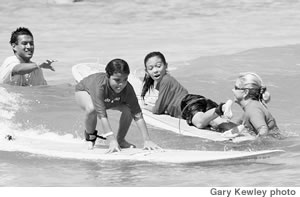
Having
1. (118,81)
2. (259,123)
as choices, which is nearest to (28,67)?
(118,81)

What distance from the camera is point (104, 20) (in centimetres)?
1873

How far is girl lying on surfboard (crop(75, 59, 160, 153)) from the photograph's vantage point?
739 cm

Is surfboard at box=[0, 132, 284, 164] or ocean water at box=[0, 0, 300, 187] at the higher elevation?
ocean water at box=[0, 0, 300, 187]

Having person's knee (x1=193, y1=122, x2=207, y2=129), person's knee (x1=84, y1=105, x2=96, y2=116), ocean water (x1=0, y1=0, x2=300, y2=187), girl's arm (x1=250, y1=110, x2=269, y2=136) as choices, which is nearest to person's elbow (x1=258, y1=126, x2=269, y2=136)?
girl's arm (x1=250, y1=110, x2=269, y2=136)

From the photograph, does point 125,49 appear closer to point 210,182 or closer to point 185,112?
point 185,112

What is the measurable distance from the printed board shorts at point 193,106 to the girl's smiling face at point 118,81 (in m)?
1.62

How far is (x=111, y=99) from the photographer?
7.54 metres

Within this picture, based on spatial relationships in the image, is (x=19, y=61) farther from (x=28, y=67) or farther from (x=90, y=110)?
(x=90, y=110)

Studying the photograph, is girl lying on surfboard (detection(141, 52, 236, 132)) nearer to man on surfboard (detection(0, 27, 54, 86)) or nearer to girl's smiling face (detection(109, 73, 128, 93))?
girl's smiling face (detection(109, 73, 128, 93))

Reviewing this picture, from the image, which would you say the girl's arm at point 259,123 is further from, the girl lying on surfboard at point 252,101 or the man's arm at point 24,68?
the man's arm at point 24,68

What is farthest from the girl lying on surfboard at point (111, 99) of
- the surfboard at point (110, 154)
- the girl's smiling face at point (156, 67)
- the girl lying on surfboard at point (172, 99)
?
the girl's smiling face at point (156, 67)

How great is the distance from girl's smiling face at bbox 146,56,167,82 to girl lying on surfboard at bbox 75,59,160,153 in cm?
151

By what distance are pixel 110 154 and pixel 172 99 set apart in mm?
2018

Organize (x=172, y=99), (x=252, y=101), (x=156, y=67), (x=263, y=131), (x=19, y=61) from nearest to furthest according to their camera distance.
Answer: (x=263, y=131)
(x=252, y=101)
(x=156, y=67)
(x=172, y=99)
(x=19, y=61)
